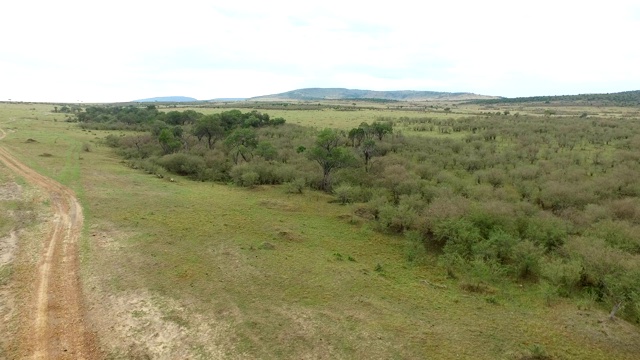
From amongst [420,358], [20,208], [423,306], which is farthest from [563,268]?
[20,208]

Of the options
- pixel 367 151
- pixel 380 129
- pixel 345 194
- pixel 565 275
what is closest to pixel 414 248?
pixel 565 275

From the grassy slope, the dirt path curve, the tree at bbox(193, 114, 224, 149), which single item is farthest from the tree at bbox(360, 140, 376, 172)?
the dirt path curve

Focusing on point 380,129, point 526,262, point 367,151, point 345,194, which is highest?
point 380,129

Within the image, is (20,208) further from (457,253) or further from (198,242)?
(457,253)

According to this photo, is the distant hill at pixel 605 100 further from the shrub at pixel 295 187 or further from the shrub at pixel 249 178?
the shrub at pixel 249 178

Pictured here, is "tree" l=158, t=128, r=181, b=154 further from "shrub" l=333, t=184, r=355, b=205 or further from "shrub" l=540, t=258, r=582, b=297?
"shrub" l=540, t=258, r=582, b=297

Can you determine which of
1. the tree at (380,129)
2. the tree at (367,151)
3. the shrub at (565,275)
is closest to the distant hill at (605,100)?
the tree at (380,129)

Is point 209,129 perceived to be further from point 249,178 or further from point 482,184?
point 482,184
